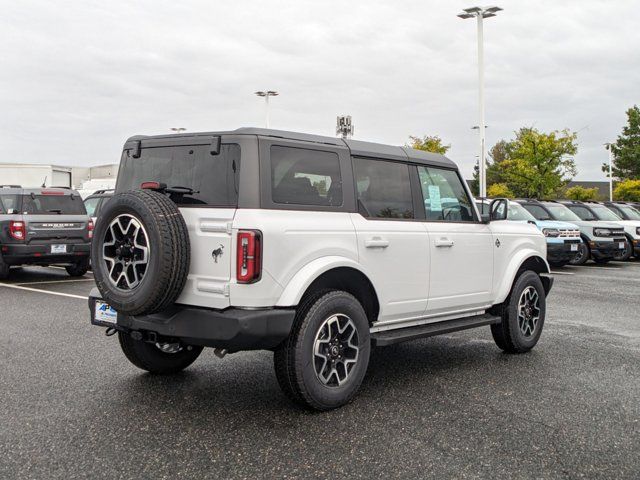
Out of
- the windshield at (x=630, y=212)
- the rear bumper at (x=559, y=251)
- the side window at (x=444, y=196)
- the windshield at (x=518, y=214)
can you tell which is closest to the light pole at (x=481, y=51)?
the windshield at (x=630, y=212)

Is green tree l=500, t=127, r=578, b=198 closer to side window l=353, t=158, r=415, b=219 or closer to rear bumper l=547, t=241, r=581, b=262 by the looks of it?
rear bumper l=547, t=241, r=581, b=262

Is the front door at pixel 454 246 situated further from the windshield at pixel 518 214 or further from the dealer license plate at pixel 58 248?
the windshield at pixel 518 214

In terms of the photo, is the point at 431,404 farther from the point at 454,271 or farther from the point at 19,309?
the point at 19,309

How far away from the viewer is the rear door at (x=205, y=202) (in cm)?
Result: 419

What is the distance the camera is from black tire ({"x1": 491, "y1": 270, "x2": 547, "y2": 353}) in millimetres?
6207

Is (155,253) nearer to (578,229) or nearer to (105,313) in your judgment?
(105,313)

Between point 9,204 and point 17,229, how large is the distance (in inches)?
25.7

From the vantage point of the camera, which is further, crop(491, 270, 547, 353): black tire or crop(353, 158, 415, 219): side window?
crop(491, 270, 547, 353): black tire

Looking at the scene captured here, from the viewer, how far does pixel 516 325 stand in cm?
623

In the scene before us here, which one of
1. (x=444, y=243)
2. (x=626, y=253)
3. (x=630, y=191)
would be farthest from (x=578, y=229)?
(x=630, y=191)

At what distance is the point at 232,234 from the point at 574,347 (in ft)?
13.8

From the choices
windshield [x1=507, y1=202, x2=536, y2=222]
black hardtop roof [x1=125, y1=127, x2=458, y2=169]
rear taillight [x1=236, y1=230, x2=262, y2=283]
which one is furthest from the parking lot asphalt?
windshield [x1=507, y1=202, x2=536, y2=222]

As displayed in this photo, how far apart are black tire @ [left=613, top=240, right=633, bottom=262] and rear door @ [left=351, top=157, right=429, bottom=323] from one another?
13.8 meters

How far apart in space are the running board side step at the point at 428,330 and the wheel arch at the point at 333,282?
0.20 metres
